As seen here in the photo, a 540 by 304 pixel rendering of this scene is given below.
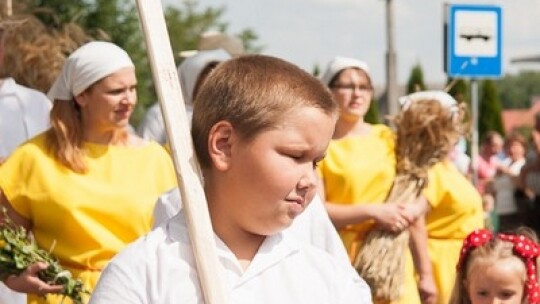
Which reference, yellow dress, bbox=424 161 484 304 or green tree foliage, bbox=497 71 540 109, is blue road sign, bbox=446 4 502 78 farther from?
green tree foliage, bbox=497 71 540 109

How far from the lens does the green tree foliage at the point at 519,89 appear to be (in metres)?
119

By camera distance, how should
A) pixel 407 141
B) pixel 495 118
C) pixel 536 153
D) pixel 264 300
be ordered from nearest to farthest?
pixel 264 300 < pixel 407 141 < pixel 536 153 < pixel 495 118

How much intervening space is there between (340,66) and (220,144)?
14.6ft

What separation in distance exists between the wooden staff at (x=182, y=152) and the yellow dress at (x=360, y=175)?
4099 mm

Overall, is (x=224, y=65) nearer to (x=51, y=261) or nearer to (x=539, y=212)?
(x=51, y=261)

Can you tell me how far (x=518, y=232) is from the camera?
5551 mm

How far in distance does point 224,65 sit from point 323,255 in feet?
1.39

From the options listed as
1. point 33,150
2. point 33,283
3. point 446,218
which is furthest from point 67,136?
point 446,218

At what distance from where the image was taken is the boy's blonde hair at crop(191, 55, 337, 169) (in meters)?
2.96

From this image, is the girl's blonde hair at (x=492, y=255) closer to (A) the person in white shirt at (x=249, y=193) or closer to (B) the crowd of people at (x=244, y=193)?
→ (B) the crowd of people at (x=244, y=193)

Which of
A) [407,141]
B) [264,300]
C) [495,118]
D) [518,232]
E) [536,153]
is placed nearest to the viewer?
[264,300]

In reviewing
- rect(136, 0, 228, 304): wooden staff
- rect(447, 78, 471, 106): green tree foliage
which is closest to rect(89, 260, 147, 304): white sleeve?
rect(136, 0, 228, 304): wooden staff

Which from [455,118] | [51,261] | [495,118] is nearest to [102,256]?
[51,261]

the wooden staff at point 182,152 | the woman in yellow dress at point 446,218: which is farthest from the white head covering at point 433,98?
the wooden staff at point 182,152
